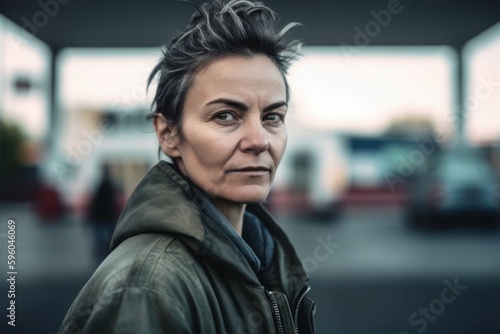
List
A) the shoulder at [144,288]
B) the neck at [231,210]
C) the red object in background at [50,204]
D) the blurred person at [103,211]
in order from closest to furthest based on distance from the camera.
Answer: the shoulder at [144,288]
the neck at [231,210]
the blurred person at [103,211]
the red object in background at [50,204]

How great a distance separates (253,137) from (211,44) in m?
0.31

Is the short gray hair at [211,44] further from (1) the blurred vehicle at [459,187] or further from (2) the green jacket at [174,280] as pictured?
(1) the blurred vehicle at [459,187]

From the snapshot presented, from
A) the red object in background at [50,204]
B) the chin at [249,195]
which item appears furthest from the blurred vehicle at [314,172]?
the chin at [249,195]

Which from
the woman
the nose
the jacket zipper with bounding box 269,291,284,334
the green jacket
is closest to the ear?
the woman

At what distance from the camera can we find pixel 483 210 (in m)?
17.3

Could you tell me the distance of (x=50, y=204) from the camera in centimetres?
2158

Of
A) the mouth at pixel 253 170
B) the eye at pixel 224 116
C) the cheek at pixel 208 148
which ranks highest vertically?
the eye at pixel 224 116

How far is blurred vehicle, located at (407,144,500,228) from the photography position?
17.0 meters

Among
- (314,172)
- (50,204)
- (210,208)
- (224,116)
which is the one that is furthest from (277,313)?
(50,204)

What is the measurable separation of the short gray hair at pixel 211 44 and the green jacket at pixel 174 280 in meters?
0.24

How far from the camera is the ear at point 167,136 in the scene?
5.85 ft

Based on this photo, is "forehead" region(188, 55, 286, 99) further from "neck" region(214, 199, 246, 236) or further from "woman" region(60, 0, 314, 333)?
"neck" region(214, 199, 246, 236)

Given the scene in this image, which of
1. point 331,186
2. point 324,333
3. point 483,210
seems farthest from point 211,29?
point 331,186

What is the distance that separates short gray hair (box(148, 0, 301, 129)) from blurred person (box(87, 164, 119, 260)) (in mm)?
6707
